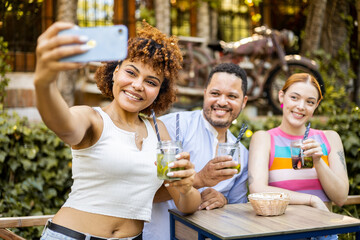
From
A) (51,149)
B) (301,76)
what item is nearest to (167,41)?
(301,76)

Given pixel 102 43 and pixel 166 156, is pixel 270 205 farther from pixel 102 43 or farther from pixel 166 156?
pixel 102 43

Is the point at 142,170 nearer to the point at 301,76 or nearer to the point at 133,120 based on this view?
the point at 133,120

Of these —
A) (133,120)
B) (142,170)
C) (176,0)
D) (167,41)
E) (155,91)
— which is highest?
(176,0)

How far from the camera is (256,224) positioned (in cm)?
209

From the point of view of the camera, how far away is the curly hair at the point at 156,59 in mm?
2154

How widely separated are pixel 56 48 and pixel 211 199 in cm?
150

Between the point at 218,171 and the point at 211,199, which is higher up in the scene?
the point at 218,171

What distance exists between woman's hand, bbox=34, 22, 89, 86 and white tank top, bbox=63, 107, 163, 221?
67 cm

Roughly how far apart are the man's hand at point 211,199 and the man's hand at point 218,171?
222 mm

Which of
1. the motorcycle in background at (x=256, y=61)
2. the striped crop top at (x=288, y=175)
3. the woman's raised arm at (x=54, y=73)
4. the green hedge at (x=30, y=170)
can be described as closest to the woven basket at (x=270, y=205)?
the striped crop top at (x=288, y=175)

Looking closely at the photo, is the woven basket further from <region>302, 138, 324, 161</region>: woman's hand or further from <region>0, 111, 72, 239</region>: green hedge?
<region>0, 111, 72, 239</region>: green hedge

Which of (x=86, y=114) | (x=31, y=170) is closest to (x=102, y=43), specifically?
(x=86, y=114)

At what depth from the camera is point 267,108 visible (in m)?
7.59

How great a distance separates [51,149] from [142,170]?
6.03 feet
